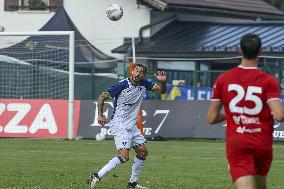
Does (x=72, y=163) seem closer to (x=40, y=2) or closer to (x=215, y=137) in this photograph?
(x=215, y=137)

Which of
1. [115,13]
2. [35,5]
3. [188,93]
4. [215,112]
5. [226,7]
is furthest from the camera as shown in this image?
[226,7]

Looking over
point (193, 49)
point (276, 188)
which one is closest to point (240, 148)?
point (276, 188)

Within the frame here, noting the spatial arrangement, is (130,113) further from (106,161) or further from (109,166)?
(106,161)

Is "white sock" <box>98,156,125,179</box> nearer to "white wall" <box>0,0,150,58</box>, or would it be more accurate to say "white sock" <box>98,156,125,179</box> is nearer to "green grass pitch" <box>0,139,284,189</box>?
"green grass pitch" <box>0,139,284,189</box>

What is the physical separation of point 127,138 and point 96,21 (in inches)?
1054

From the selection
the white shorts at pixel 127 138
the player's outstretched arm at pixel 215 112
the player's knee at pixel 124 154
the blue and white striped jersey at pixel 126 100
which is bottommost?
the player's knee at pixel 124 154

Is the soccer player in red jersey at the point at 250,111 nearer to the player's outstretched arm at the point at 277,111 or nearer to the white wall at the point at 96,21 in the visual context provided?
the player's outstretched arm at the point at 277,111

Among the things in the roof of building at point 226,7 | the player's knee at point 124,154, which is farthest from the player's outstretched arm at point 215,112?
the roof of building at point 226,7

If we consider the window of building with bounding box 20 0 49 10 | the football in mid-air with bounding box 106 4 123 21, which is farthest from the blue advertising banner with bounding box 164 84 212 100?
the window of building with bounding box 20 0 49 10

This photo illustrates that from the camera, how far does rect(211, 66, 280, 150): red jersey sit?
938 cm

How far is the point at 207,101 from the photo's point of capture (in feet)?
92.5

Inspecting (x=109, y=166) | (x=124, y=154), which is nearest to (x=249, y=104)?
(x=109, y=166)

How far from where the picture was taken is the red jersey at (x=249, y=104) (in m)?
9.38

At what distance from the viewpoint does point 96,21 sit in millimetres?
41406
